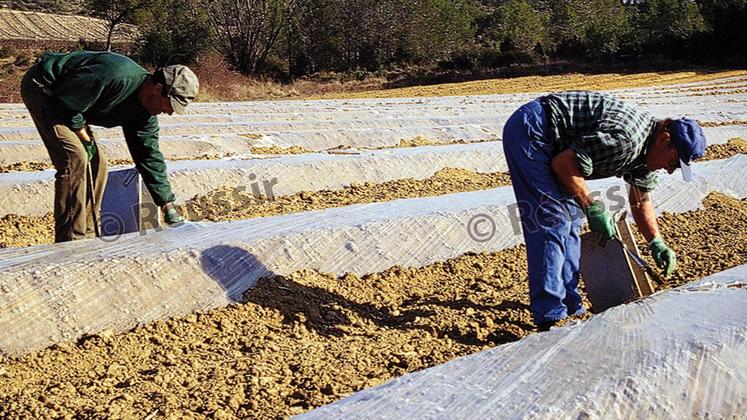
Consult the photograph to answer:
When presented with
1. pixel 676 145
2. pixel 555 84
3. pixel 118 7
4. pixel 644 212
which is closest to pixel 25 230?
pixel 644 212

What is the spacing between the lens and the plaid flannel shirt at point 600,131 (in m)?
2.53

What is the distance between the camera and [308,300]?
121 inches

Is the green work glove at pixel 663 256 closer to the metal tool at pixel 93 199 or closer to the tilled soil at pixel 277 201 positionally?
the tilled soil at pixel 277 201

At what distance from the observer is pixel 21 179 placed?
4375mm

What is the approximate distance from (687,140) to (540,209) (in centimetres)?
58

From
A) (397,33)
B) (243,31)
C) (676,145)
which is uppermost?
(243,31)

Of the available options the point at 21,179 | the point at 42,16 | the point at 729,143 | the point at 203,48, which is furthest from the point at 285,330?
the point at 42,16

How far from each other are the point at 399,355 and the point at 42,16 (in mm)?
40236

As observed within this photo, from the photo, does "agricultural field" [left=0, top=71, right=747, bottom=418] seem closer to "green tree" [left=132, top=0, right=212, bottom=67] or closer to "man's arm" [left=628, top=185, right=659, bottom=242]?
"man's arm" [left=628, top=185, right=659, bottom=242]

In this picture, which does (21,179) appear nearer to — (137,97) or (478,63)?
(137,97)

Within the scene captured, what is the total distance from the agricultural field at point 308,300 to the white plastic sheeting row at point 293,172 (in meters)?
0.02

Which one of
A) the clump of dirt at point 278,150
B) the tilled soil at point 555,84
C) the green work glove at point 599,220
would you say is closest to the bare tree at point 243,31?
the tilled soil at point 555,84

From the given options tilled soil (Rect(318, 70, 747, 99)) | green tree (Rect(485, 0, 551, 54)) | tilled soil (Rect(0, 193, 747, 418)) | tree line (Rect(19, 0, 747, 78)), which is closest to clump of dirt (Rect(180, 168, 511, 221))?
tilled soil (Rect(0, 193, 747, 418))

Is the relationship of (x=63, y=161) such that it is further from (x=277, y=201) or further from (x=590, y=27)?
(x=590, y=27)
